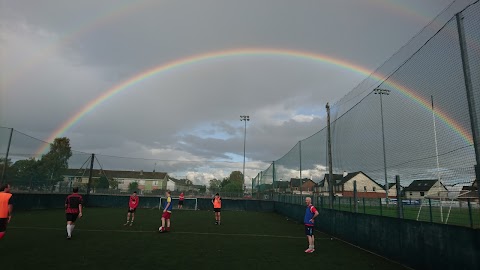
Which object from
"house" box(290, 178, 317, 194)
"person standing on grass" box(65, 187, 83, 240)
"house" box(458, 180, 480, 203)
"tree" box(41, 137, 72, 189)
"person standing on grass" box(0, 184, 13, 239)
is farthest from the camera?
"tree" box(41, 137, 72, 189)

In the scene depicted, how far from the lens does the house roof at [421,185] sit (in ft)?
24.2

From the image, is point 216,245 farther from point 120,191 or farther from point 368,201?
point 120,191

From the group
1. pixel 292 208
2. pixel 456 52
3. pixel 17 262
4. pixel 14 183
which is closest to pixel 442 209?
pixel 456 52

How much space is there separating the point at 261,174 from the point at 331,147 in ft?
77.6

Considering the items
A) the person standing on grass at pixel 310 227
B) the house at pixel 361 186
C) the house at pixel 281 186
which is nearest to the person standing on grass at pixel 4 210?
the person standing on grass at pixel 310 227

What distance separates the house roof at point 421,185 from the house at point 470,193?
72 centimetres

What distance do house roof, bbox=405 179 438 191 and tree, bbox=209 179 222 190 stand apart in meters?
31.3

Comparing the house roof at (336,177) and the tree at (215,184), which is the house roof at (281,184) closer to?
the tree at (215,184)

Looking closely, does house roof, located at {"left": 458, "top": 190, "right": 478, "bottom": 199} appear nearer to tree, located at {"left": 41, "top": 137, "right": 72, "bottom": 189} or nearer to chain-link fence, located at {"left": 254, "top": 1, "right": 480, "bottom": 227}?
chain-link fence, located at {"left": 254, "top": 1, "right": 480, "bottom": 227}

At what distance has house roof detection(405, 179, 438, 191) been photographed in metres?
7.38

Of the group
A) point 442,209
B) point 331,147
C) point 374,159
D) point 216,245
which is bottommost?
point 216,245

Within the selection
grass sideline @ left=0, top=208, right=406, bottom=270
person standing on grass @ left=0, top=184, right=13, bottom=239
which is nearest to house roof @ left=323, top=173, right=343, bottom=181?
grass sideline @ left=0, top=208, right=406, bottom=270

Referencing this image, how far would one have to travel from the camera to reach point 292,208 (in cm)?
2289

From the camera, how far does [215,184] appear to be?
4019 centimetres
